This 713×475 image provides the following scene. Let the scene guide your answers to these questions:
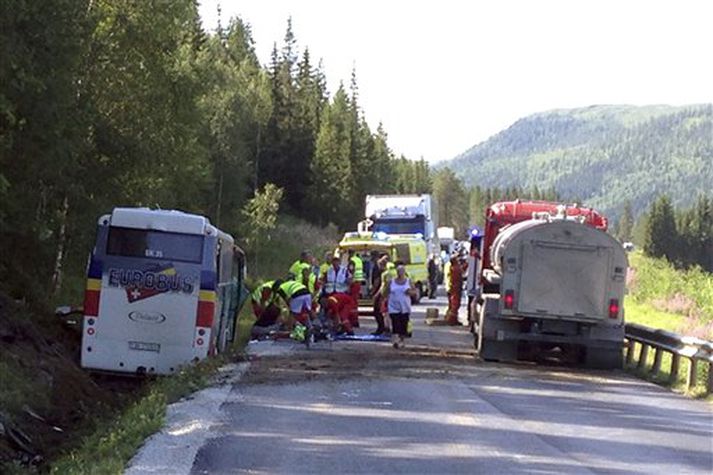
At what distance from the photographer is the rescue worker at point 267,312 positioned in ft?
83.7

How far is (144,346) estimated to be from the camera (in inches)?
791

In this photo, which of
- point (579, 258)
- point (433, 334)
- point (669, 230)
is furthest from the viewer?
point (669, 230)

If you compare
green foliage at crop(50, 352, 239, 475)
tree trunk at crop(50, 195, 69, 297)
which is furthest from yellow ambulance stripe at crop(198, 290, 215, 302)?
tree trunk at crop(50, 195, 69, 297)

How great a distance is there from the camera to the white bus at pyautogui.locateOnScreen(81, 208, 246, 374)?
2005 cm

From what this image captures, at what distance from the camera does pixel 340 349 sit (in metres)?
23.8

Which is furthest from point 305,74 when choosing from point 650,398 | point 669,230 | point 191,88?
point 650,398

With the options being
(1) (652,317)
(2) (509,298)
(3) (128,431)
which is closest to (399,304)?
(2) (509,298)

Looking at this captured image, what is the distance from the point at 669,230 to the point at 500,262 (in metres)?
155

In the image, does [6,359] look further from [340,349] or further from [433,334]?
[433,334]

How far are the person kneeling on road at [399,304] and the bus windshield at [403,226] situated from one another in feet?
86.8

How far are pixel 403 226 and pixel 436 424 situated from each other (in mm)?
37927

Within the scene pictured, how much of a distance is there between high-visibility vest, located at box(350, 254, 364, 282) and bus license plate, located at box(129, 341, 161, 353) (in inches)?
486

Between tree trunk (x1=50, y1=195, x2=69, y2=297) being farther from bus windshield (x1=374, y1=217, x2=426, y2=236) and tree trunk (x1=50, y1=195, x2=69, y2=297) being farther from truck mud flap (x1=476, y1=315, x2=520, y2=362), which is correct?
bus windshield (x1=374, y1=217, x2=426, y2=236)

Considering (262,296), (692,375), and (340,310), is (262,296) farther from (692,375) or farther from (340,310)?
(692,375)
